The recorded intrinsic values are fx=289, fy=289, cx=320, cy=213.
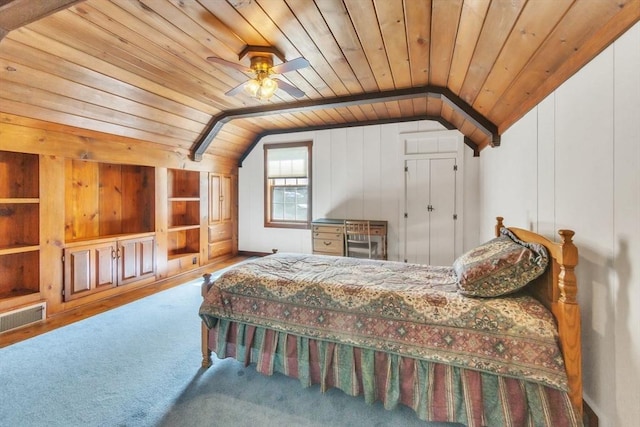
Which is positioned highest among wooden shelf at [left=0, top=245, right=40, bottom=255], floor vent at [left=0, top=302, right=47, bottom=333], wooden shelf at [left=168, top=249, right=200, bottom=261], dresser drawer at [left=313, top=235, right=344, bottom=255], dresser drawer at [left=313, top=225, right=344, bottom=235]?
dresser drawer at [left=313, top=225, right=344, bottom=235]

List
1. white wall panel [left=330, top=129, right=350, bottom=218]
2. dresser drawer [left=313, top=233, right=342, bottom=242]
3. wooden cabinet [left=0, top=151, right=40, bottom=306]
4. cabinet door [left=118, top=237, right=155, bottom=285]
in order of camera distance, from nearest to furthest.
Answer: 1. wooden cabinet [left=0, top=151, right=40, bottom=306]
2. cabinet door [left=118, top=237, right=155, bottom=285]
3. dresser drawer [left=313, top=233, right=342, bottom=242]
4. white wall panel [left=330, top=129, right=350, bottom=218]

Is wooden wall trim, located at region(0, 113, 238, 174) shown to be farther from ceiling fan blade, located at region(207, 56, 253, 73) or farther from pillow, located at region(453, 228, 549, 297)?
pillow, located at region(453, 228, 549, 297)

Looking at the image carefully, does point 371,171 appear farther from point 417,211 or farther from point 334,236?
point 334,236

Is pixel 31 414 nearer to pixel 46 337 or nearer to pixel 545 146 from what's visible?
pixel 46 337

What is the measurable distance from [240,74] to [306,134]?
2.57 meters

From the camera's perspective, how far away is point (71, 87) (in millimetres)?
2717

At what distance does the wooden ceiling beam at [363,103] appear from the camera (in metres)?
3.15

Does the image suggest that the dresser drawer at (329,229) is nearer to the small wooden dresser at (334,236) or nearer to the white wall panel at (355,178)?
the small wooden dresser at (334,236)

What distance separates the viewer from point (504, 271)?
1609mm

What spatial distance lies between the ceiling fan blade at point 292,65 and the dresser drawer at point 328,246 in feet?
9.21

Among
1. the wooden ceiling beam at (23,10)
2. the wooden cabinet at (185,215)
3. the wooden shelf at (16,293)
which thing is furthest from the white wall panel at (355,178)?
the wooden ceiling beam at (23,10)

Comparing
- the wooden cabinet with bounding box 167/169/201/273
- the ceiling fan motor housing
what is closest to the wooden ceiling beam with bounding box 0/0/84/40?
the ceiling fan motor housing

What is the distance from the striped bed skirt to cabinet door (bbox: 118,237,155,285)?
236cm

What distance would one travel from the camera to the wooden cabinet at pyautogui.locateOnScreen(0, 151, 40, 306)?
2.93 m
